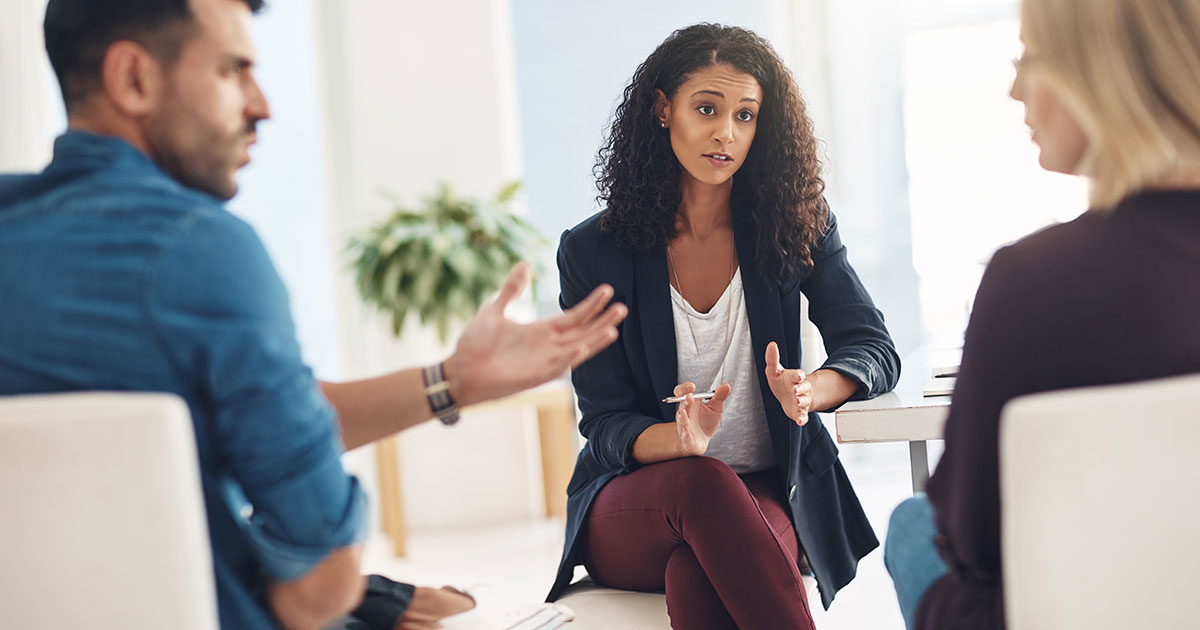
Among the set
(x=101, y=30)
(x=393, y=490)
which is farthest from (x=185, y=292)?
(x=393, y=490)

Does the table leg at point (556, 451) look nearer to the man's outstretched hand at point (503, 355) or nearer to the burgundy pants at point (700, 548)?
the burgundy pants at point (700, 548)

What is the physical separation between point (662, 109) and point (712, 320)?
0.45 meters

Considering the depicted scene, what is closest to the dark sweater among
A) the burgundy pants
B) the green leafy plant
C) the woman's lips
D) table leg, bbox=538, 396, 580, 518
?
the burgundy pants

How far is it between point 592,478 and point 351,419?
710 millimetres

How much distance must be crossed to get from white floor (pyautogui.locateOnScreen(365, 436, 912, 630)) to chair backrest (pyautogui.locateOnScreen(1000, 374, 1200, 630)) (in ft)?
6.83

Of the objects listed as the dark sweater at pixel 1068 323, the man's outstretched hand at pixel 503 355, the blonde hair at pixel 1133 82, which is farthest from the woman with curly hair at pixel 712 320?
the blonde hair at pixel 1133 82

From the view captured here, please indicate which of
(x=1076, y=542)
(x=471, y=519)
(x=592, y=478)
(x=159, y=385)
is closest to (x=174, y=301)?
(x=159, y=385)

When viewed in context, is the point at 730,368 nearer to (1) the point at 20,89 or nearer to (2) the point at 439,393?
(2) the point at 439,393

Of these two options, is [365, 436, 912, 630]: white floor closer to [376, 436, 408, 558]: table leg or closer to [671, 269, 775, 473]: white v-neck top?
[376, 436, 408, 558]: table leg

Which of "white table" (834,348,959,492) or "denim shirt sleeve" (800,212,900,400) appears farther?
"denim shirt sleeve" (800,212,900,400)

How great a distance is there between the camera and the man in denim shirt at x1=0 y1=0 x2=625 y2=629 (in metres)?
0.95

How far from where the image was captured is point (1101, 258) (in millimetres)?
1000

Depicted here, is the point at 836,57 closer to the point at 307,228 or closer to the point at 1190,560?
the point at 307,228

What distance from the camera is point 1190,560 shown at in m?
0.91
